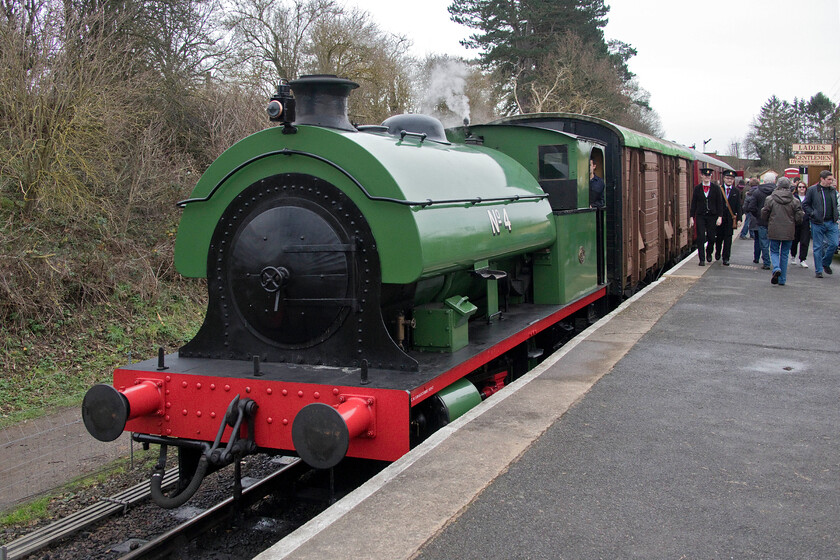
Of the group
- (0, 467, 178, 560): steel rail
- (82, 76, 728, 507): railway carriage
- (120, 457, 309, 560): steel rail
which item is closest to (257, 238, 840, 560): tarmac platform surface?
(82, 76, 728, 507): railway carriage

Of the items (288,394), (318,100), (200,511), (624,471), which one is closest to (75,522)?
(200,511)

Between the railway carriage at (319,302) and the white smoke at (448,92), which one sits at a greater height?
the white smoke at (448,92)

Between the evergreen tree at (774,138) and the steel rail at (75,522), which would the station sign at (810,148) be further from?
the evergreen tree at (774,138)

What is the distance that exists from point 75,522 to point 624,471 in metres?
3.52

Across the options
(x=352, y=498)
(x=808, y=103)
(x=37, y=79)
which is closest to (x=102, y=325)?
(x=37, y=79)

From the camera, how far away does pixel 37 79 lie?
9656 millimetres

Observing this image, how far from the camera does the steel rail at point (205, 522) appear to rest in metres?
3.81

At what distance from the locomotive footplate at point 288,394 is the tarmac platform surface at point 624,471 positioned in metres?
0.26

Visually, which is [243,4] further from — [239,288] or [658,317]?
[239,288]

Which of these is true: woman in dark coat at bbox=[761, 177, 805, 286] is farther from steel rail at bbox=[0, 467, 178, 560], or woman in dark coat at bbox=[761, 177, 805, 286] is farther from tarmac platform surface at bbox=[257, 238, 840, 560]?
steel rail at bbox=[0, 467, 178, 560]

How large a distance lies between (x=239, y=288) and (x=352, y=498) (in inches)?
67.9

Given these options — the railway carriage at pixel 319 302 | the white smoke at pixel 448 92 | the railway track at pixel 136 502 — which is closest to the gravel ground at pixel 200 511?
the railway track at pixel 136 502

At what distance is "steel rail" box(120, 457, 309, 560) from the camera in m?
3.81

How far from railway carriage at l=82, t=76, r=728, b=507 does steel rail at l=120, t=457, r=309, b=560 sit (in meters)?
0.20
